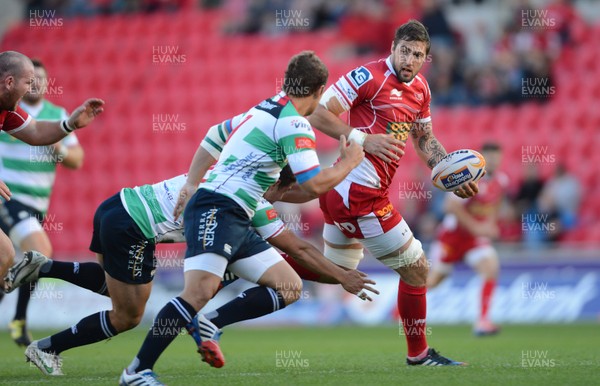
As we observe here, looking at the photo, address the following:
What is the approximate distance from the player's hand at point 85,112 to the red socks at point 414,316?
288 centimetres

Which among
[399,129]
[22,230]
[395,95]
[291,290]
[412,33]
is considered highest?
[412,33]

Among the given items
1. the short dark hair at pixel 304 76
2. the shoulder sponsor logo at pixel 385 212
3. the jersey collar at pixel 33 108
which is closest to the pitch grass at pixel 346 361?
the shoulder sponsor logo at pixel 385 212

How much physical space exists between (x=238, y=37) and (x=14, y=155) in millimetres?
11855

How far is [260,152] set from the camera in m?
6.53

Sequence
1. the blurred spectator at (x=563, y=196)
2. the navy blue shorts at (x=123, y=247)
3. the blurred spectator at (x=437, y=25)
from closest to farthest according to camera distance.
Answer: the navy blue shorts at (x=123, y=247) < the blurred spectator at (x=563, y=196) < the blurred spectator at (x=437, y=25)

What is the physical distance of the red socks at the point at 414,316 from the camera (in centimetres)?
773

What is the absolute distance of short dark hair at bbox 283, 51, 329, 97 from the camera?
21.4ft

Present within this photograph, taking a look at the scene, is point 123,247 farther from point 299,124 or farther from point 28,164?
point 28,164

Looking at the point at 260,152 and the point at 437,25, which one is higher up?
the point at 437,25

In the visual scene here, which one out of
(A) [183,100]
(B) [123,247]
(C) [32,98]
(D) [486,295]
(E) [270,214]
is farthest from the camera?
(A) [183,100]

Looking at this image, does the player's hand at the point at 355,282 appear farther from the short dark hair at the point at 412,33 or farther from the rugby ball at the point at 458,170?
the short dark hair at the point at 412,33

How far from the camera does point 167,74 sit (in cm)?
2091

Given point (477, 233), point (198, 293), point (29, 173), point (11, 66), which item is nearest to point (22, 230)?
point (29, 173)

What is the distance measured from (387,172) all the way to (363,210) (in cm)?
38
